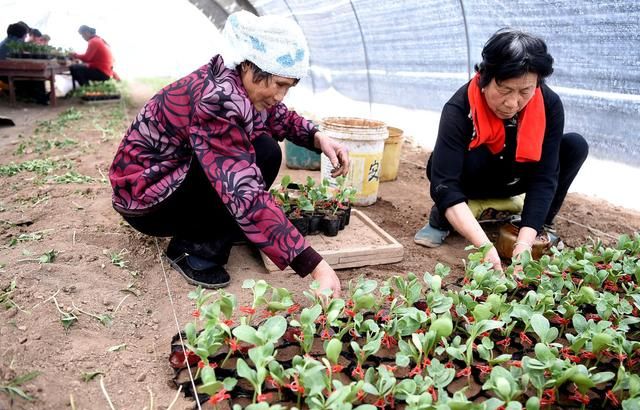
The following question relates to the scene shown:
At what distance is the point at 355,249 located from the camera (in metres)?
2.33

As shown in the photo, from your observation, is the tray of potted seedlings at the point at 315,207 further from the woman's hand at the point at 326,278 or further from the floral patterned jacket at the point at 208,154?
the woman's hand at the point at 326,278

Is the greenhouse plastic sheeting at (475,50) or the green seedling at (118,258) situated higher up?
the greenhouse plastic sheeting at (475,50)

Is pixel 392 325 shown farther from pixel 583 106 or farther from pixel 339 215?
pixel 583 106

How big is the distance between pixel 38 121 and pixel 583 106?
605 centimetres

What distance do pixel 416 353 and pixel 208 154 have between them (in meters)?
0.92

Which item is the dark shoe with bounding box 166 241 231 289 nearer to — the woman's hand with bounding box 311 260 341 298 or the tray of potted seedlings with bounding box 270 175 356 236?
the tray of potted seedlings with bounding box 270 175 356 236

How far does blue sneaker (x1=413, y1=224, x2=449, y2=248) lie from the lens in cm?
266

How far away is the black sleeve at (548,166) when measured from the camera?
7.20ft

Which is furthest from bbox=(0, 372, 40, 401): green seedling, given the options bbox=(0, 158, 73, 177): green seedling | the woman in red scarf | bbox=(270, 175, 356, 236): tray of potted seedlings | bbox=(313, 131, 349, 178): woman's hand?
bbox=(0, 158, 73, 177): green seedling

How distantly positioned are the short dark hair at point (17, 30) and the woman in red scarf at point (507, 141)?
910cm

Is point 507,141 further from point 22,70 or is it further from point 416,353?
point 22,70

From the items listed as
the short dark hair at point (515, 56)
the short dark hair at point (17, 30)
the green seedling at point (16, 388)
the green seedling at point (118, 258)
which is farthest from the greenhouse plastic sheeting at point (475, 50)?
the short dark hair at point (17, 30)

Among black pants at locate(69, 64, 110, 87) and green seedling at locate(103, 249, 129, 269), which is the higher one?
green seedling at locate(103, 249, 129, 269)

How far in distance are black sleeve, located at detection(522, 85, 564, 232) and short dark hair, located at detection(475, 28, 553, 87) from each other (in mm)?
343
